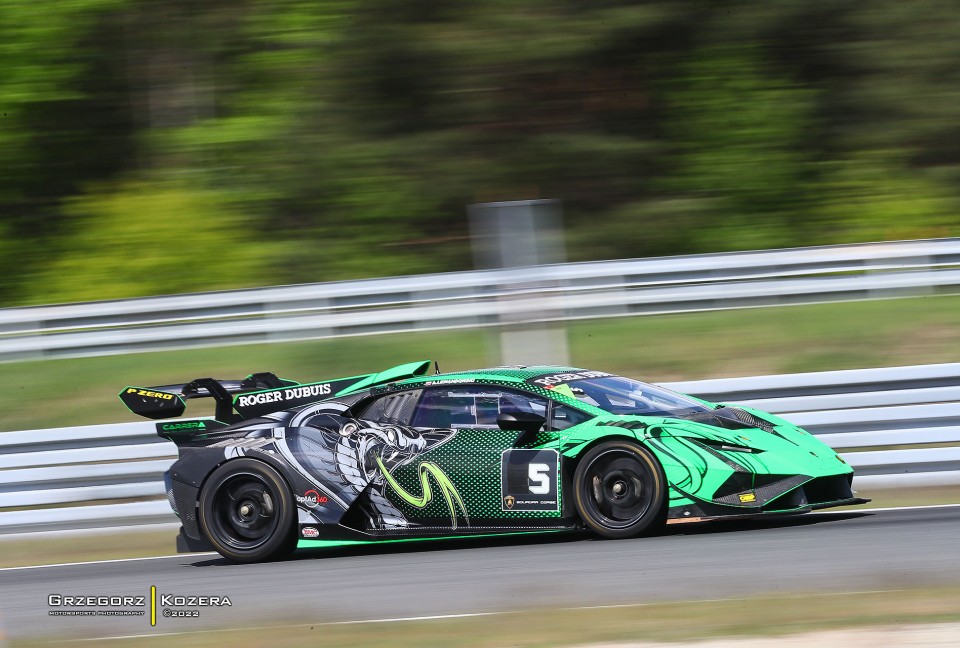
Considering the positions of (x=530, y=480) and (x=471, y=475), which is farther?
(x=471, y=475)

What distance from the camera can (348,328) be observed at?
13.8 m

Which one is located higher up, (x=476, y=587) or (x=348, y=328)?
(x=348, y=328)

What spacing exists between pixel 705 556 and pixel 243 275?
52.1ft

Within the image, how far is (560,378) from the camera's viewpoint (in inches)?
324

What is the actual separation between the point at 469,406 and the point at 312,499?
122 cm

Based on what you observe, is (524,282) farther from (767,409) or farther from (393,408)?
(393,408)

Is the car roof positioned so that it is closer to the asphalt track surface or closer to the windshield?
the windshield

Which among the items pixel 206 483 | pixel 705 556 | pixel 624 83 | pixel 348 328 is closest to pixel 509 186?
pixel 624 83

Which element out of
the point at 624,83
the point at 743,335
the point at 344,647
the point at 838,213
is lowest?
the point at 344,647

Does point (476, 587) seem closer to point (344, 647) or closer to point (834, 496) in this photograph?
point (344, 647)

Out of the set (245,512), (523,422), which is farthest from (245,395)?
(523,422)

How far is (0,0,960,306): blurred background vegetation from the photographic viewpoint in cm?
2006

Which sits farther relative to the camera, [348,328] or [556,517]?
[348,328]

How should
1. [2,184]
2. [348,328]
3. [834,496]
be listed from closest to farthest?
[834,496]
[348,328]
[2,184]
